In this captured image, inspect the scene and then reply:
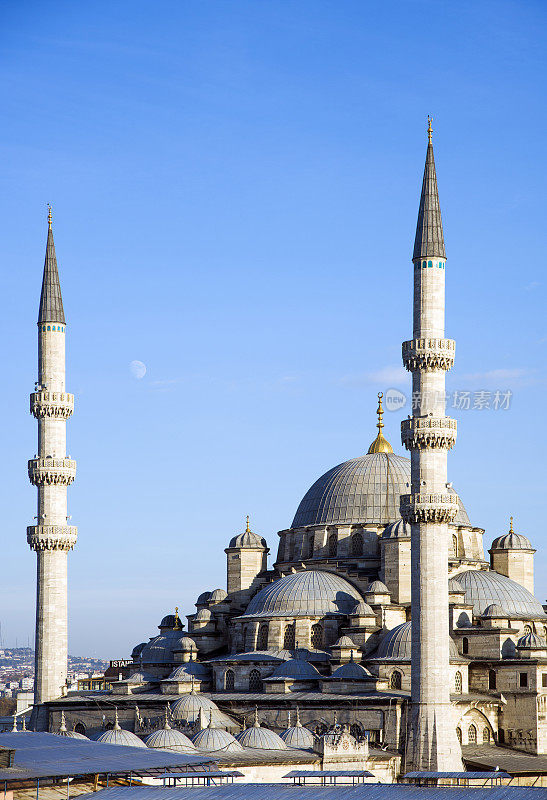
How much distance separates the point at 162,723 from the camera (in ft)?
147

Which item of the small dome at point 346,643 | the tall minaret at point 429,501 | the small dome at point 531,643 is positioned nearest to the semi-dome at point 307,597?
the small dome at point 346,643

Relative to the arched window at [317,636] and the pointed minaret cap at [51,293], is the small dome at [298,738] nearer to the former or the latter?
the arched window at [317,636]

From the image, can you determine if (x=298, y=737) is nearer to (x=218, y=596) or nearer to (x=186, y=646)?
(x=186, y=646)

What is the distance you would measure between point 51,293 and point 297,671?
16098 millimetres

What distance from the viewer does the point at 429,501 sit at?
138 ft

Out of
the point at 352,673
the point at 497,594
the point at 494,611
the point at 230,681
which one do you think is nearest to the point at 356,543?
the point at 497,594

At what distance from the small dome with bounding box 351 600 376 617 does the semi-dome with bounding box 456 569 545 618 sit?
3575 millimetres

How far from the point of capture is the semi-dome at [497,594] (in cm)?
4859

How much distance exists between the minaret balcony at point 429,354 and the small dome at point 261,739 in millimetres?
11601

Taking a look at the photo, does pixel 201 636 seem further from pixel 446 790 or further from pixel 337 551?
pixel 446 790

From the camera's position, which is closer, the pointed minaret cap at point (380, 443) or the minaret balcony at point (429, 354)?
the minaret balcony at point (429, 354)

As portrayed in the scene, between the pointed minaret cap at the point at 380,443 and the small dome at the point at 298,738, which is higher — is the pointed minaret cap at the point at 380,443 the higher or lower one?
the higher one

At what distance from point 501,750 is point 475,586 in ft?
22.7

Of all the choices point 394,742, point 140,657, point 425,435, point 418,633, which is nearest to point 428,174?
point 425,435
